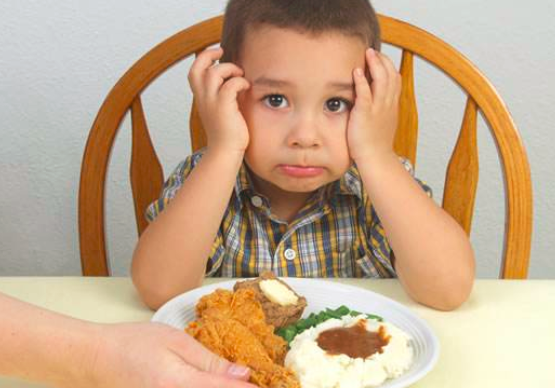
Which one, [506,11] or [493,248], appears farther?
[493,248]

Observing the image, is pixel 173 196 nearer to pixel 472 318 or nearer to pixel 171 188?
pixel 171 188

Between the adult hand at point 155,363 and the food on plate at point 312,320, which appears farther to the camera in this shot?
the food on plate at point 312,320

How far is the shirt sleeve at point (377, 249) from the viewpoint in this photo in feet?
3.57

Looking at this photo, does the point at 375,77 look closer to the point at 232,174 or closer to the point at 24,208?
the point at 232,174

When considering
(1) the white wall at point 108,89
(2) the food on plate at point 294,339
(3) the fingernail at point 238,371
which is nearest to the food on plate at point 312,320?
(2) the food on plate at point 294,339

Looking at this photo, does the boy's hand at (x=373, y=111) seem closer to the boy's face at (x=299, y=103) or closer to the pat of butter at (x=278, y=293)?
the boy's face at (x=299, y=103)

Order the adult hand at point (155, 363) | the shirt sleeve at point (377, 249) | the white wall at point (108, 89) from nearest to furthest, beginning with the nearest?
the adult hand at point (155, 363), the shirt sleeve at point (377, 249), the white wall at point (108, 89)

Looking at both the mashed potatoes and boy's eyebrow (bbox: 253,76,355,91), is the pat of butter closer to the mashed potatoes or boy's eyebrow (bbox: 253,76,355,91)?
the mashed potatoes

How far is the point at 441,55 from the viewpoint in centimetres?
117

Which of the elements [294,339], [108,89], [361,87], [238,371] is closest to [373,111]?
[361,87]

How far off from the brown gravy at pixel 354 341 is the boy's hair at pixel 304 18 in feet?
1.29

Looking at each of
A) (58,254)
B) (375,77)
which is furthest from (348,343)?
(58,254)

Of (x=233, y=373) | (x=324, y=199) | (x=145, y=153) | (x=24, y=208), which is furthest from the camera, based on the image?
(x=24, y=208)

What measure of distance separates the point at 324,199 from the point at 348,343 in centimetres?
44
